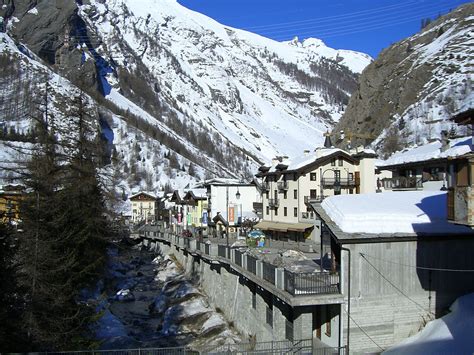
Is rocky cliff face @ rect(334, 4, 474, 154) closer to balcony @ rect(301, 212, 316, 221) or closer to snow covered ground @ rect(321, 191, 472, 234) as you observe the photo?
balcony @ rect(301, 212, 316, 221)

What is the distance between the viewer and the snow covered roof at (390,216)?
60.3ft

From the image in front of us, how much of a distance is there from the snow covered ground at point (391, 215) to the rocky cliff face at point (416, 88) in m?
84.9

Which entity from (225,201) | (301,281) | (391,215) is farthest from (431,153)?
(225,201)

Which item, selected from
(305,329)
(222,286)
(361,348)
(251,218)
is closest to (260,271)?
(305,329)

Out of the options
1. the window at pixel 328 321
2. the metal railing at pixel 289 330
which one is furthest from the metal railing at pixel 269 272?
the window at pixel 328 321

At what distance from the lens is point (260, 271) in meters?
24.2

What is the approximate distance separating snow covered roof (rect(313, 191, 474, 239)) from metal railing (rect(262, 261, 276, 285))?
3.37m

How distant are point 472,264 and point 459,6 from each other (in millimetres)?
167274

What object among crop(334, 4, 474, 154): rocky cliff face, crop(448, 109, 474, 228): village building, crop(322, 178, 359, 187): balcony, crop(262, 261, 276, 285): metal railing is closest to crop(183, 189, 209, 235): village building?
crop(322, 178, 359, 187): balcony

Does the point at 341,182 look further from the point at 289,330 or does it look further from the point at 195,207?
the point at 289,330

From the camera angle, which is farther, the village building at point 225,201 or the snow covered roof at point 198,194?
the snow covered roof at point 198,194

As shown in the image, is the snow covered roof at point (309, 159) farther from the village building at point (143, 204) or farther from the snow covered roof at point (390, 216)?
the village building at point (143, 204)

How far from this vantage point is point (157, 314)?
38.6 m

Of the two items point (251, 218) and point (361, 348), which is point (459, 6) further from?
point (361, 348)
